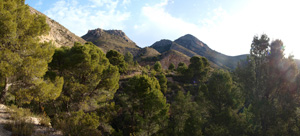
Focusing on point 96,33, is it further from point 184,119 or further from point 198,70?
point 184,119

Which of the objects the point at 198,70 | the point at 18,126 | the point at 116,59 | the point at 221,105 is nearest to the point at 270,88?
the point at 221,105

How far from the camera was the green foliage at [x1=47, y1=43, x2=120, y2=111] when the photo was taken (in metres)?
12.6

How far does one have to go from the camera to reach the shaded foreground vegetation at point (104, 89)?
27.1 feet

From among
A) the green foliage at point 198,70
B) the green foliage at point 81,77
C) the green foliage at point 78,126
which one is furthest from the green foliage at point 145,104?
the green foliage at point 198,70

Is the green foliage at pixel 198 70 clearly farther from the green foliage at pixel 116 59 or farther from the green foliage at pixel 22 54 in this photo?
the green foliage at pixel 22 54

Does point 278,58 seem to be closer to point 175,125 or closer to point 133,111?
point 175,125

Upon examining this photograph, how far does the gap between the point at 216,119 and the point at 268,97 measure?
5.08 meters

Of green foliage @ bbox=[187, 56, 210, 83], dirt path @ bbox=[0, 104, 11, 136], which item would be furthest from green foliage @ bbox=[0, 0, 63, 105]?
green foliage @ bbox=[187, 56, 210, 83]

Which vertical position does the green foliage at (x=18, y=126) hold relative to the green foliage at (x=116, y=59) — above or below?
below

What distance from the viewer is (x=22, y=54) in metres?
8.45

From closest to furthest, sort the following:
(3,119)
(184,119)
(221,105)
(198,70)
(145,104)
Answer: (3,119) → (221,105) → (145,104) → (184,119) → (198,70)

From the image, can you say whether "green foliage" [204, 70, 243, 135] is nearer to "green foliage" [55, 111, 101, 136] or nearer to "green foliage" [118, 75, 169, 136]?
"green foliage" [118, 75, 169, 136]

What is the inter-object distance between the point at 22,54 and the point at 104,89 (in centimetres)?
765

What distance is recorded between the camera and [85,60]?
12.4 meters
